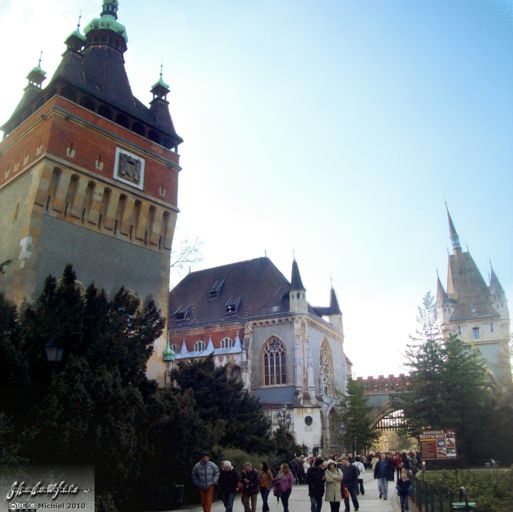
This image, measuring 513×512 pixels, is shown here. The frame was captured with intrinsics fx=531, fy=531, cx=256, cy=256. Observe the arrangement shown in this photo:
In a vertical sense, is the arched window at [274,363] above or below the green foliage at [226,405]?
above

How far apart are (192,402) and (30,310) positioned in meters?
5.92

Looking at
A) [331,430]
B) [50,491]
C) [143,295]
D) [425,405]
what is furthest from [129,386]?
[331,430]

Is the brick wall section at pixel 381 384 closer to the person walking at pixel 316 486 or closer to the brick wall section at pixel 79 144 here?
the brick wall section at pixel 79 144

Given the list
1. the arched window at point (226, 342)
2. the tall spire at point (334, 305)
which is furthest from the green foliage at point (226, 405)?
the tall spire at point (334, 305)

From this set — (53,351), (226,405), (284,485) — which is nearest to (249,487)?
(284,485)

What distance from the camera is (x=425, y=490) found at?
10.8 meters

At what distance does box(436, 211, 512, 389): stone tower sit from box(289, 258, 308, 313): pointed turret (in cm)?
2715

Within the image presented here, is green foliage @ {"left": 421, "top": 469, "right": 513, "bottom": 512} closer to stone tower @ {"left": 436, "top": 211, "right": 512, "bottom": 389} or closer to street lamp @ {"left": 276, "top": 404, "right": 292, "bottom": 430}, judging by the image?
street lamp @ {"left": 276, "top": 404, "right": 292, "bottom": 430}

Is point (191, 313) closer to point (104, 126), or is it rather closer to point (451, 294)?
point (104, 126)

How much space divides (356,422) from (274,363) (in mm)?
9089

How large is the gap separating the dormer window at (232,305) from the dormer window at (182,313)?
3941 mm

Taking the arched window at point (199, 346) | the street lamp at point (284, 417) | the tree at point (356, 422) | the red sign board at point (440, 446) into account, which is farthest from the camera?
the arched window at point (199, 346)

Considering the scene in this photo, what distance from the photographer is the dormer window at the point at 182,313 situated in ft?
158

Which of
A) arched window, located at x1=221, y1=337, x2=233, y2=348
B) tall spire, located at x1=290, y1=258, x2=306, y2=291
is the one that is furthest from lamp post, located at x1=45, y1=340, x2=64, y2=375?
arched window, located at x1=221, y1=337, x2=233, y2=348
